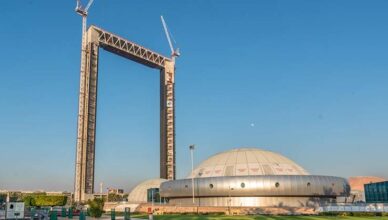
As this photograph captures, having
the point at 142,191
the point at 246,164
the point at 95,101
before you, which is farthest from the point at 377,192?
the point at 95,101

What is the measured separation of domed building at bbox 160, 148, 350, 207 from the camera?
85188 millimetres

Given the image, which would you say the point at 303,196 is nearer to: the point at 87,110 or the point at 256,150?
the point at 256,150

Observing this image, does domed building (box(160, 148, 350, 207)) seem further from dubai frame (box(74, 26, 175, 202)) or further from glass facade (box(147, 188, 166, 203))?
dubai frame (box(74, 26, 175, 202))

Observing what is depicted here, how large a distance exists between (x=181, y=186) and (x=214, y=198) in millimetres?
8061

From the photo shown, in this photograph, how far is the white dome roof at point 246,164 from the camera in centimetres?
9381

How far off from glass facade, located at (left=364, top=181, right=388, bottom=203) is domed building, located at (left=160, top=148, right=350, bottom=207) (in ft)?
191

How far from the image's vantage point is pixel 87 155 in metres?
134

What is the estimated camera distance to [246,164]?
317 ft

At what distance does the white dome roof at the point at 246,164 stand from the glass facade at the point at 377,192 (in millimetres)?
59105

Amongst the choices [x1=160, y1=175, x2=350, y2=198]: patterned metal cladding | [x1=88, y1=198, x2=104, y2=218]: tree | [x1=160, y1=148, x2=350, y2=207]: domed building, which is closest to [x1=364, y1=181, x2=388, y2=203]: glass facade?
[x1=160, y1=148, x2=350, y2=207]: domed building

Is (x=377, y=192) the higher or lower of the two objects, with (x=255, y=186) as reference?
lower

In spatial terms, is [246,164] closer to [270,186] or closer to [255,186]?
[255,186]

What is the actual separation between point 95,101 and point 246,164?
2533 inches

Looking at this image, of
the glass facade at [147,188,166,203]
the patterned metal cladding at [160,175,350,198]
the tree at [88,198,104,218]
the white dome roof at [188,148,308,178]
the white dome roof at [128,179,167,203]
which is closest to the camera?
the tree at [88,198,104,218]
